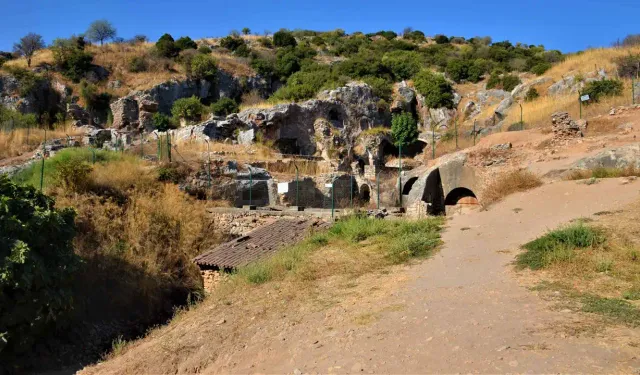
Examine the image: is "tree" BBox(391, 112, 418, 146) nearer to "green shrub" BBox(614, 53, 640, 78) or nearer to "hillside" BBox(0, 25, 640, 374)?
"hillside" BBox(0, 25, 640, 374)

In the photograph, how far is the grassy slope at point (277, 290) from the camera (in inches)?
263

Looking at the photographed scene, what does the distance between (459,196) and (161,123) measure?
70.7 ft

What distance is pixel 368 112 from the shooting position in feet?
117


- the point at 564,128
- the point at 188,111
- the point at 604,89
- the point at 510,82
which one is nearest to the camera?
the point at 564,128

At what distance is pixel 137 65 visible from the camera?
130 ft

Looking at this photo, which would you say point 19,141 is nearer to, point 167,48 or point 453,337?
point 167,48

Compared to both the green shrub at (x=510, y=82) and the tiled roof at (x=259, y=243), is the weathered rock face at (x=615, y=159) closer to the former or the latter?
the tiled roof at (x=259, y=243)

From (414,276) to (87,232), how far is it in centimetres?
921

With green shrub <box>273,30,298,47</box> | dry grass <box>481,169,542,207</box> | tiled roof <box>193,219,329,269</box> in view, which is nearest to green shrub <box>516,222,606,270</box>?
dry grass <box>481,169,542,207</box>

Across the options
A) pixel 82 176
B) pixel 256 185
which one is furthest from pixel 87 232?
pixel 256 185

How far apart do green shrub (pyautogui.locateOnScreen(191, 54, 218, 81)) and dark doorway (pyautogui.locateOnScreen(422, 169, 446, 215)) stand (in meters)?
27.2

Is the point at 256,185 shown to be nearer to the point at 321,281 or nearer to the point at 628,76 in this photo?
the point at 321,281

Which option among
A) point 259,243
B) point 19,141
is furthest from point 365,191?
point 19,141

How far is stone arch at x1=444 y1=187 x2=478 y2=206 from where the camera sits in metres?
17.7
